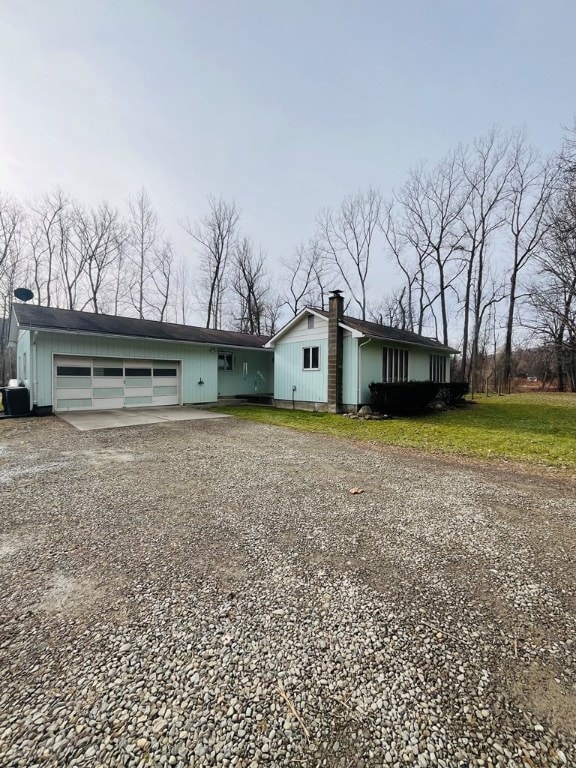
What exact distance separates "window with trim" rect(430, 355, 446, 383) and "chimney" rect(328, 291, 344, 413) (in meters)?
6.75

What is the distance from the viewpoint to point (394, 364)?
47.5 feet

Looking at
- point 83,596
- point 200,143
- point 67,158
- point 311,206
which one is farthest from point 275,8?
point 311,206

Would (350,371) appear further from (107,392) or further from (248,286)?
(248,286)

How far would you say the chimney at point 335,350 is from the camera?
42.5 feet

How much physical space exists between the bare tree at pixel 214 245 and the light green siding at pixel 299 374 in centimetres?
1472

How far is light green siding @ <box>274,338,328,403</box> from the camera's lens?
44.9 feet

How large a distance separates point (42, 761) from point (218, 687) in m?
0.70

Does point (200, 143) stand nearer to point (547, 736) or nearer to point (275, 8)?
point (275, 8)

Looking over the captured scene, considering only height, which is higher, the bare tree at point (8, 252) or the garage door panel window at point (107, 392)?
the bare tree at point (8, 252)

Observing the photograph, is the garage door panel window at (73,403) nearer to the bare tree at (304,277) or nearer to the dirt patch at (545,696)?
the dirt patch at (545,696)

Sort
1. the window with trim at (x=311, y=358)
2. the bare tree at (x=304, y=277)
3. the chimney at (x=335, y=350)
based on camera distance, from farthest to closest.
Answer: the bare tree at (x=304, y=277), the window with trim at (x=311, y=358), the chimney at (x=335, y=350)

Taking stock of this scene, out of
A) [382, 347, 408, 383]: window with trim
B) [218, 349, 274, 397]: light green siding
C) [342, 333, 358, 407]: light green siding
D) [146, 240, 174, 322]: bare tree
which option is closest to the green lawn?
[342, 333, 358, 407]: light green siding

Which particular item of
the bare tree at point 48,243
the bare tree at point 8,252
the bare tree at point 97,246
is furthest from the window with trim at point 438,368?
the bare tree at point 8,252

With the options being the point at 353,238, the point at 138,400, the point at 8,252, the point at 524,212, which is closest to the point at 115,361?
the point at 138,400
